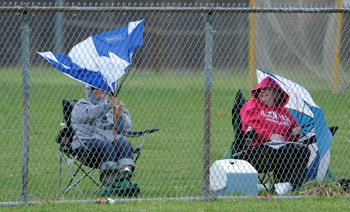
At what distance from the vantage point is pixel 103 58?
4234 millimetres

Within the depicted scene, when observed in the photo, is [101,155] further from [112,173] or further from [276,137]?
[276,137]

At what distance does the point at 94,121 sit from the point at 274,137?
1835 millimetres

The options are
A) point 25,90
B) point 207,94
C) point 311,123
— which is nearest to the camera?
point 25,90

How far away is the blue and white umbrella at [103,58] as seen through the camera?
13.5ft

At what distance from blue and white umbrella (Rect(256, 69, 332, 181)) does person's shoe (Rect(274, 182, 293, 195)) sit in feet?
1.45

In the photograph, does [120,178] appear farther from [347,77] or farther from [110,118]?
[347,77]

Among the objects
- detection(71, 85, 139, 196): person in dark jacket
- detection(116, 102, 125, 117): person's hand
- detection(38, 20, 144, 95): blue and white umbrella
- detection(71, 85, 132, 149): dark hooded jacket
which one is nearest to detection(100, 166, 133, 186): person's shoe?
detection(71, 85, 139, 196): person in dark jacket

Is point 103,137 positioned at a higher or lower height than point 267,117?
lower

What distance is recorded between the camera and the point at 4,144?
23.6 feet

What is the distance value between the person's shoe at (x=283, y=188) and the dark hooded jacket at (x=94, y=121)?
63.8 inches

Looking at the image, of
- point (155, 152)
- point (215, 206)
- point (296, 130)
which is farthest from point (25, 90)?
point (155, 152)

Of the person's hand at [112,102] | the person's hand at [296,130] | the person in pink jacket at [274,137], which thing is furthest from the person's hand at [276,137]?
the person's hand at [112,102]

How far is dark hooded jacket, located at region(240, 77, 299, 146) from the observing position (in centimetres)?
493

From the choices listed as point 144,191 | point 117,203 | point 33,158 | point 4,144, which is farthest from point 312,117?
point 4,144
